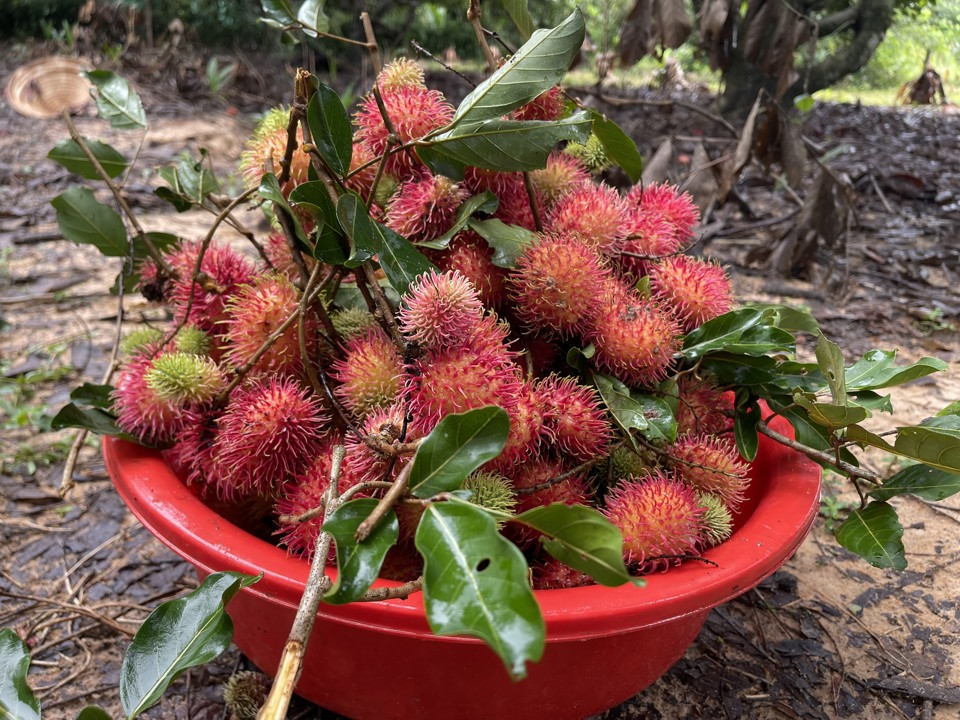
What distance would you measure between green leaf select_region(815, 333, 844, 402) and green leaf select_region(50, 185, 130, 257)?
824mm

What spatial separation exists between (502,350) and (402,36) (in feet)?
17.1

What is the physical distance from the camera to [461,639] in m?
0.58

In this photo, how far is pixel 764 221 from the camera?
104 inches

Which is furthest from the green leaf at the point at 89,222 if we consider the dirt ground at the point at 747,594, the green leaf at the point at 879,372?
the green leaf at the point at 879,372

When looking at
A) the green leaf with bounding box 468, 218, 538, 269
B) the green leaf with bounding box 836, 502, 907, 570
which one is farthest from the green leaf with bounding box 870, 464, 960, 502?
the green leaf with bounding box 468, 218, 538, 269

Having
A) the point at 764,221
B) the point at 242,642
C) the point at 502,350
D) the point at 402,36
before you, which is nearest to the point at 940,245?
the point at 764,221

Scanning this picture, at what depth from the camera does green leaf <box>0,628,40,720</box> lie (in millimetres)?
535

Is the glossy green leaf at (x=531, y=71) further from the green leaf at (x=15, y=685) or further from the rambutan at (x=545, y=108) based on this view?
the green leaf at (x=15, y=685)

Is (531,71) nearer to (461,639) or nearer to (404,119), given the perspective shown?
(404,119)

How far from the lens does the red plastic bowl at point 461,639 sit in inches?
23.0

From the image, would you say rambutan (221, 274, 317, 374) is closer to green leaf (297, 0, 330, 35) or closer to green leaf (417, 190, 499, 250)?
green leaf (417, 190, 499, 250)

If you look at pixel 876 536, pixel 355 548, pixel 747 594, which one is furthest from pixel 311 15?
pixel 747 594

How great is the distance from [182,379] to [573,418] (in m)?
0.38

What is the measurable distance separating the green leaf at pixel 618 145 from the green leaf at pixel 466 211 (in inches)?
6.4
